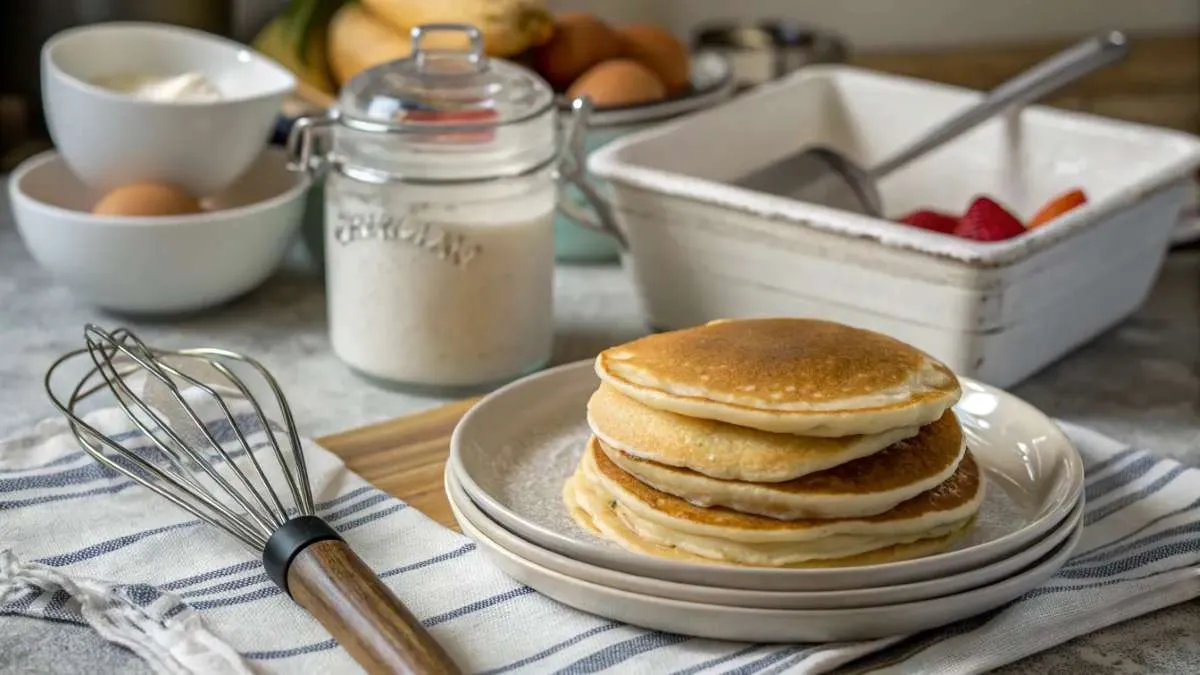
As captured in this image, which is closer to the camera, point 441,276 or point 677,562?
point 677,562

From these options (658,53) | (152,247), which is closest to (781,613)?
(152,247)

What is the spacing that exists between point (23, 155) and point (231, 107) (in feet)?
1.76

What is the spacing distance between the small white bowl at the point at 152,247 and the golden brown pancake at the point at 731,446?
49cm

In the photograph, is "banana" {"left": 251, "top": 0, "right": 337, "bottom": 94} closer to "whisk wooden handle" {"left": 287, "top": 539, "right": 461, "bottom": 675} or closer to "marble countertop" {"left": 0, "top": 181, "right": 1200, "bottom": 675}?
"marble countertop" {"left": 0, "top": 181, "right": 1200, "bottom": 675}

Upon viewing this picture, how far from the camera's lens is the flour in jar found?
99 centimetres

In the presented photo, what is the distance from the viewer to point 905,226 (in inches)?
38.2

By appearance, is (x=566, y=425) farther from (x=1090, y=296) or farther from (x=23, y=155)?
(x=23, y=155)

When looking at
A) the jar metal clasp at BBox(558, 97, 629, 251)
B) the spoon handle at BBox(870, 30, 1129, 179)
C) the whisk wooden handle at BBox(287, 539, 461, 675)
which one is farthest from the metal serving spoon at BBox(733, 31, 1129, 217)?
the whisk wooden handle at BBox(287, 539, 461, 675)

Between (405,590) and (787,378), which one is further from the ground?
(787,378)

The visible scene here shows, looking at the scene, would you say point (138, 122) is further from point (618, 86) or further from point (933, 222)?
point (933, 222)

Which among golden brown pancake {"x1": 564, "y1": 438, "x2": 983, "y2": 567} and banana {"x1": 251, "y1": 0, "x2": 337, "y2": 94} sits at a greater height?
banana {"x1": 251, "y1": 0, "x2": 337, "y2": 94}

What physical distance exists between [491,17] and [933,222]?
384 mm

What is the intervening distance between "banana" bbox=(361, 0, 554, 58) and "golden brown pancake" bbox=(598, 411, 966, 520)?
0.58 metres

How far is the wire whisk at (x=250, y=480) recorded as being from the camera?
658mm
